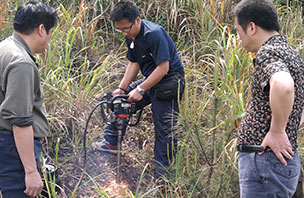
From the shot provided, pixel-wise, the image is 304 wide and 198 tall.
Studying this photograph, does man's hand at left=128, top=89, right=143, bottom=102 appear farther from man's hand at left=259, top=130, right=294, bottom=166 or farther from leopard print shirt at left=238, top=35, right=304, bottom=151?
man's hand at left=259, top=130, right=294, bottom=166

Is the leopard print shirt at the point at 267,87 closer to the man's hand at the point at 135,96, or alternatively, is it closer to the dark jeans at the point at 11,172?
the dark jeans at the point at 11,172

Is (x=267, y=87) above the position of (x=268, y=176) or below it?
above

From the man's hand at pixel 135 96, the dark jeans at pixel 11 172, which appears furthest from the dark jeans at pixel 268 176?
the man's hand at pixel 135 96

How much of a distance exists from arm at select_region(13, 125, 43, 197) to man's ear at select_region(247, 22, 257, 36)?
1.28 metres

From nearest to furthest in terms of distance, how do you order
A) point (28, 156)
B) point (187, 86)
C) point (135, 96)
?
point (28, 156), point (135, 96), point (187, 86)

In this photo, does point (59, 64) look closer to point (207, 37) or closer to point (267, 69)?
point (207, 37)

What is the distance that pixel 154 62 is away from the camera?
12.1ft

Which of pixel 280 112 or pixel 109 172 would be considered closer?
pixel 280 112

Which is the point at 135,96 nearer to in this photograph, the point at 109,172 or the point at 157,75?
the point at 157,75

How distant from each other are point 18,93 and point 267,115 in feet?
Result: 4.22

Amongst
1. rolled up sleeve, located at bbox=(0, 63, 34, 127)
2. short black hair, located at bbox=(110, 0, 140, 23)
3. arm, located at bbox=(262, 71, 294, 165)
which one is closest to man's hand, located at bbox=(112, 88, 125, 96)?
short black hair, located at bbox=(110, 0, 140, 23)

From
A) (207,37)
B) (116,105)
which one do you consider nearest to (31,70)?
(116,105)

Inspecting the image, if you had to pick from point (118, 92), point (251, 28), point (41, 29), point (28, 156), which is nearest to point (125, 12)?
point (118, 92)

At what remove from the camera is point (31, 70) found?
220 cm
